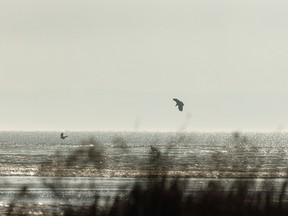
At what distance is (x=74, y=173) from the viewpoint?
54.3 metres

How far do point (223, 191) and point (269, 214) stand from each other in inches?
64.0

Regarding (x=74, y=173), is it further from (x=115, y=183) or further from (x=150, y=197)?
(x=150, y=197)

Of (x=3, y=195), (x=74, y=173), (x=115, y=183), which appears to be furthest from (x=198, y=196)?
(x=74, y=173)

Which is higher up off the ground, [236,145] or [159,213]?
[236,145]

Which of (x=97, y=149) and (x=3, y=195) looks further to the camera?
(x=3, y=195)

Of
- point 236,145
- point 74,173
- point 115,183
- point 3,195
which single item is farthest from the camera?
point 74,173

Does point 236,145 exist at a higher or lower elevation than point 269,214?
higher

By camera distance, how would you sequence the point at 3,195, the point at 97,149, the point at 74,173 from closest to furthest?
the point at 97,149 < the point at 3,195 < the point at 74,173

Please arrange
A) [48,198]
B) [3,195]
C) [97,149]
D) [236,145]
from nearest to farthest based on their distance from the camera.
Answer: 1. [97,149]
2. [236,145]
3. [48,198]
4. [3,195]

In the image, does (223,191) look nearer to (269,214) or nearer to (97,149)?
(269,214)

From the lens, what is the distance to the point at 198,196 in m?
16.8

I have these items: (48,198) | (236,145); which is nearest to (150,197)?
(236,145)

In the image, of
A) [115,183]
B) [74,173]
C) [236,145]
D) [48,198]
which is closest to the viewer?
[236,145]

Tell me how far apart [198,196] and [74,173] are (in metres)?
37.9
